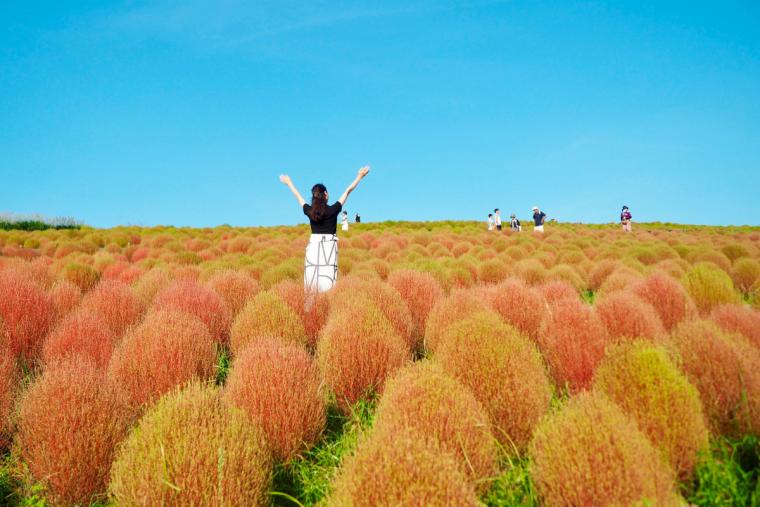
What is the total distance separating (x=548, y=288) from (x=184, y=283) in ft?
15.0

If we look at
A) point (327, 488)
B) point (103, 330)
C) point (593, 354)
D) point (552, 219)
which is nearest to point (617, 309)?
point (593, 354)

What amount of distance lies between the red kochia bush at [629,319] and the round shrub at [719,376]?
0.98 m

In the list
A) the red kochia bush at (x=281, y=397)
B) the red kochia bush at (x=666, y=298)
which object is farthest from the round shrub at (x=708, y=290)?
the red kochia bush at (x=281, y=397)

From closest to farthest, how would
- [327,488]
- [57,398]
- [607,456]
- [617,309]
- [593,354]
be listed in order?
[607,456] < [327,488] < [57,398] < [593,354] < [617,309]

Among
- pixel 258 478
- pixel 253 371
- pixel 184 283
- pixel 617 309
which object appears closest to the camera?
pixel 258 478

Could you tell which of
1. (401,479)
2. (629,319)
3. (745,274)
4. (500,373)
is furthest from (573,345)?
(745,274)

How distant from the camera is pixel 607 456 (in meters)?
2.22

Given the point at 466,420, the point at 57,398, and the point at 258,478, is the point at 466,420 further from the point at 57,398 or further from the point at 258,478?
the point at 57,398

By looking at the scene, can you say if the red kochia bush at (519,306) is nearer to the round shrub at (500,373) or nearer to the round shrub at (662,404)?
the round shrub at (500,373)

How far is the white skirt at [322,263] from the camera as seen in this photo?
6.74 meters

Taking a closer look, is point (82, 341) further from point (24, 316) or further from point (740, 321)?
point (740, 321)

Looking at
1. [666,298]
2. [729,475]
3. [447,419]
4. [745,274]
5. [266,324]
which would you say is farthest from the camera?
[745,274]

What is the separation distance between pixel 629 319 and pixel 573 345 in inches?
36.2

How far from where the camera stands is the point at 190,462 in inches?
93.5
